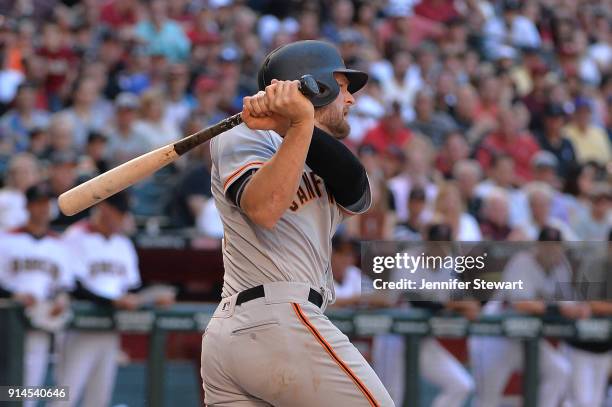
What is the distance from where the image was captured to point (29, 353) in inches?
242

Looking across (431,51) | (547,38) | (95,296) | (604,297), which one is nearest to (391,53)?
(431,51)

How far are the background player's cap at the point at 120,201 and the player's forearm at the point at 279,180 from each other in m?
4.22

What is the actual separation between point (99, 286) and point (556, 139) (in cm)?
656

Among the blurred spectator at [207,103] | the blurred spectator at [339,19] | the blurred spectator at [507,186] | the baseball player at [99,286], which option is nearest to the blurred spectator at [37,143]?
the blurred spectator at [207,103]

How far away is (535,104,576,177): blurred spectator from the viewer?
11.9 m

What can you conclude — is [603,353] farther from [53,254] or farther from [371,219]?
[53,254]

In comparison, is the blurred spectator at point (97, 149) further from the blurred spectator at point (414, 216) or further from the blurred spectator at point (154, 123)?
→ the blurred spectator at point (414, 216)

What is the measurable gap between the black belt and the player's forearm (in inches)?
9.5

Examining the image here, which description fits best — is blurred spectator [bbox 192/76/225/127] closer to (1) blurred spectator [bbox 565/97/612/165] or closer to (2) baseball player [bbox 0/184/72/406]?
(2) baseball player [bbox 0/184/72/406]

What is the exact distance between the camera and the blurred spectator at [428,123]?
11203 millimetres

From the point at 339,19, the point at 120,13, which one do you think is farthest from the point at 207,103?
the point at 339,19

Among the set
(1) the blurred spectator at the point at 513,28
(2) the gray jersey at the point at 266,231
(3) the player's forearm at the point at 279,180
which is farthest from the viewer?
(1) the blurred spectator at the point at 513,28

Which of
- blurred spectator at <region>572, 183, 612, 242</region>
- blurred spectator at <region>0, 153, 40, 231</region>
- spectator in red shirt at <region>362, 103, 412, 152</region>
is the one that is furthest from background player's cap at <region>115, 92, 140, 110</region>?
blurred spectator at <region>572, 183, 612, 242</region>

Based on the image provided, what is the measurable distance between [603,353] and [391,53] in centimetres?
595
